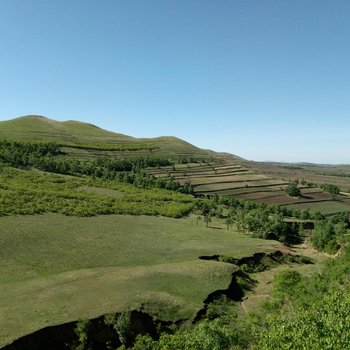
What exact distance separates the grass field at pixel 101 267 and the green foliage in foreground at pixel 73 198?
5435 mm

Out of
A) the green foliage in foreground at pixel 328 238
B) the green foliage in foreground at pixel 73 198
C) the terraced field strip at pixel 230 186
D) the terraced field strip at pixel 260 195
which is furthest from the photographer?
the terraced field strip at pixel 230 186

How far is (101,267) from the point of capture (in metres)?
62.6

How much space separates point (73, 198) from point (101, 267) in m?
51.1

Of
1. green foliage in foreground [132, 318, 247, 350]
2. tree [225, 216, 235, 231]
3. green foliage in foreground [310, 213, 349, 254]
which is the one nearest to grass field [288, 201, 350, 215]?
green foliage in foreground [310, 213, 349, 254]

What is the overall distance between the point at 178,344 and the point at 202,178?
155494 mm

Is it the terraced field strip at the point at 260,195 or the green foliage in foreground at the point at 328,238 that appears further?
the terraced field strip at the point at 260,195

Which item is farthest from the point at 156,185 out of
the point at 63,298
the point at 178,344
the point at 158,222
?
the point at 178,344

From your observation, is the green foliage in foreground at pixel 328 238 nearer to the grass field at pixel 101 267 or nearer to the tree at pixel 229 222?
the grass field at pixel 101 267

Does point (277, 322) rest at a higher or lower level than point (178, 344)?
higher

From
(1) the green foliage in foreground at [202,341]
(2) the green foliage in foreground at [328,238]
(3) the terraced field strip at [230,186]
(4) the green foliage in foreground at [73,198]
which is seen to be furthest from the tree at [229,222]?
(1) the green foliage in foreground at [202,341]

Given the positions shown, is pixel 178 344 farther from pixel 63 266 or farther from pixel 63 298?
pixel 63 266

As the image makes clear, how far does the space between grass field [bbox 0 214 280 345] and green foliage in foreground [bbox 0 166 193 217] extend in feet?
17.8

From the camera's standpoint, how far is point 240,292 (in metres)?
61.2

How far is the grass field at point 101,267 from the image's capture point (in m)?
47.0
